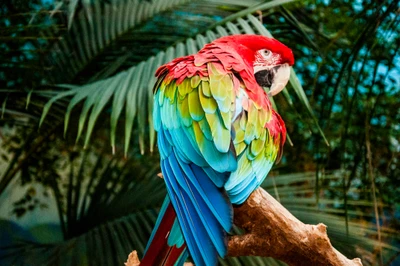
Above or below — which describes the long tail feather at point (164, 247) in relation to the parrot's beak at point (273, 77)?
below

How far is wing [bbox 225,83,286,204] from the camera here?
788mm

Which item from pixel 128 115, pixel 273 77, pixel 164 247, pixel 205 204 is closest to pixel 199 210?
pixel 205 204

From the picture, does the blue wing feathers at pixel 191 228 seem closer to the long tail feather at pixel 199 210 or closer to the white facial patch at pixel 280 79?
the long tail feather at pixel 199 210

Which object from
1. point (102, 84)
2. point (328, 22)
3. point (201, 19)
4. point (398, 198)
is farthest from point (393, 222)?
point (102, 84)

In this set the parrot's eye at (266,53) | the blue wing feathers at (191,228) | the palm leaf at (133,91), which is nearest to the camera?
the blue wing feathers at (191,228)

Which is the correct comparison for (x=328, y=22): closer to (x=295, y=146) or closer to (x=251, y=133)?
(x=295, y=146)

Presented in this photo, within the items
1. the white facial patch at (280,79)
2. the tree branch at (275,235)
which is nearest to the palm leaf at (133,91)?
the white facial patch at (280,79)

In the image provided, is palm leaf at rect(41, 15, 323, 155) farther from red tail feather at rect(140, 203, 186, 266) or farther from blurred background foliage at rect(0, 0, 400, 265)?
red tail feather at rect(140, 203, 186, 266)

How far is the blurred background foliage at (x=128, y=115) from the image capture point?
1515 mm

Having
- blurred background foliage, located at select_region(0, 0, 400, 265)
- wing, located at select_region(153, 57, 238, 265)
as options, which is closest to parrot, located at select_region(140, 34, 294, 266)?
wing, located at select_region(153, 57, 238, 265)

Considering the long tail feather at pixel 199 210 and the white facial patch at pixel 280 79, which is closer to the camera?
the long tail feather at pixel 199 210

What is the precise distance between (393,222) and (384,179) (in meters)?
0.20

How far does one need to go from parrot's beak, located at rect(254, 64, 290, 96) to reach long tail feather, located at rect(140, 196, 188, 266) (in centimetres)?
31

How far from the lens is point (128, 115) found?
1371mm
